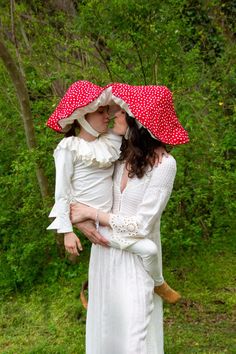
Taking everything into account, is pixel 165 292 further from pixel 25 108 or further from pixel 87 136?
pixel 25 108

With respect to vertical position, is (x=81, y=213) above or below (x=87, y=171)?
below

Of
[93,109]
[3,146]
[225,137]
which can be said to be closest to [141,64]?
[225,137]

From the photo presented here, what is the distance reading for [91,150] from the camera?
3.01 m

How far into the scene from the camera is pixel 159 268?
10.1ft

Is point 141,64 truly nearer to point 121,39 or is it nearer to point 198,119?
point 121,39

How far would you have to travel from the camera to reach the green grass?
464 cm

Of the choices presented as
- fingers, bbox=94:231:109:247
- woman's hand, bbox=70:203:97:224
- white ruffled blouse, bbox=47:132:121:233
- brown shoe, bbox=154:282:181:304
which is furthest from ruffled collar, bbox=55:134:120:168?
brown shoe, bbox=154:282:181:304

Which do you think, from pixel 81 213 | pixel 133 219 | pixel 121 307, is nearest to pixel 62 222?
pixel 81 213

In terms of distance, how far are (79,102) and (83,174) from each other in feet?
1.22

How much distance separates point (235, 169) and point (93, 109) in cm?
294

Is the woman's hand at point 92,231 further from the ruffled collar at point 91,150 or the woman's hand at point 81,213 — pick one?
the ruffled collar at point 91,150

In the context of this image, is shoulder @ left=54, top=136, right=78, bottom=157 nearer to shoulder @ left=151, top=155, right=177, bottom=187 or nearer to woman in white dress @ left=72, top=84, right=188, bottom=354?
woman in white dress @ left=72, top=84, right=188, bottom=354

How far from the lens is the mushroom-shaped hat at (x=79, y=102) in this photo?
116 inches

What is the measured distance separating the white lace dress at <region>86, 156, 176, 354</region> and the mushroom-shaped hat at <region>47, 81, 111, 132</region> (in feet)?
1.16
